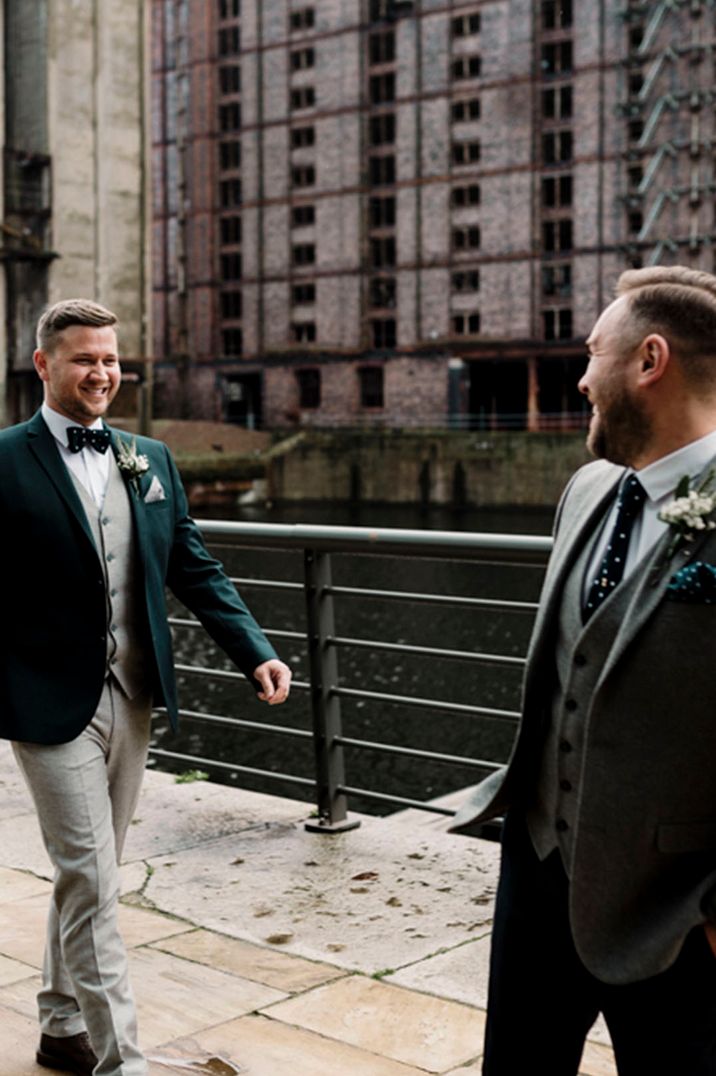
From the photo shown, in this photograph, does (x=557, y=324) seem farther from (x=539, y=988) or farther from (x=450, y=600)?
(x=539, y=988)

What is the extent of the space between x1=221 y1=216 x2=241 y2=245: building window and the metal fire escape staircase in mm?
20828

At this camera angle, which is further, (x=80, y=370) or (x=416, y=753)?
(x=416, y=753)

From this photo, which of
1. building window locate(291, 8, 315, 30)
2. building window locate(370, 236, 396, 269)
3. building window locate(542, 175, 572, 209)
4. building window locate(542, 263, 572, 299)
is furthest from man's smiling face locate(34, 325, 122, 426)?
building window locate(291, 8, 315, 30)

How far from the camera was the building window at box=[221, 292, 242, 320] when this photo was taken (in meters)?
74.8

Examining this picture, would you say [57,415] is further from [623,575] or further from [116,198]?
[116,198]

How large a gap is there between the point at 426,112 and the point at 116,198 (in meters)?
22.3

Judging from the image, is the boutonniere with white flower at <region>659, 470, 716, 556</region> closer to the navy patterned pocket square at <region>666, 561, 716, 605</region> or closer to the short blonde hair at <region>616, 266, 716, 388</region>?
the navy patterned pocket square at <region>666, 561, 716, 605</region>

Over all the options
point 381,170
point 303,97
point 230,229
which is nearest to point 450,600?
point 381,170

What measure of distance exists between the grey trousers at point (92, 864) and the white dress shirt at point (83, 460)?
472mm

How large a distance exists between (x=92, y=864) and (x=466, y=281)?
66.2 meters

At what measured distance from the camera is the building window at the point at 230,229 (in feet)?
247

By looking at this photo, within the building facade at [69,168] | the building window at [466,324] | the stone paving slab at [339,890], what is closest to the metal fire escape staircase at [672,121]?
the building window at [466,324]

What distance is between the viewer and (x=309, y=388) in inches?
2857

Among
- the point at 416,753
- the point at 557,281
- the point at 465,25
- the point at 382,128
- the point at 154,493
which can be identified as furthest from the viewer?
the point at 382,128
